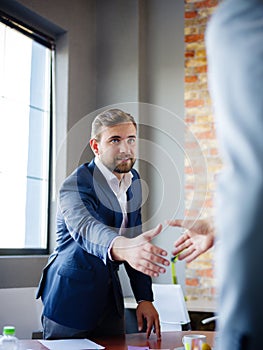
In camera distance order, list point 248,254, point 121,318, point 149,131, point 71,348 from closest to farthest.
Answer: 1. point 248,254
2. point 71,348
3. point 149,131
4. point 121,318

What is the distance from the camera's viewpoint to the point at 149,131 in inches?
79.9

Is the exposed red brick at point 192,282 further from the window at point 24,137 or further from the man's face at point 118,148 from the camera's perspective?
the man's face at point 118,148

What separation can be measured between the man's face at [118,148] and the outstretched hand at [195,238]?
1.93ft

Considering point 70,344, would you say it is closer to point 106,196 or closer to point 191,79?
point 106,196

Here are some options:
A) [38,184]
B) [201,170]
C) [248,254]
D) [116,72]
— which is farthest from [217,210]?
[116,72]

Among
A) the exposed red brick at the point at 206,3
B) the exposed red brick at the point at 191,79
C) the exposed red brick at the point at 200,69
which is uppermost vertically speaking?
the exposed red brick at the point at 206,3

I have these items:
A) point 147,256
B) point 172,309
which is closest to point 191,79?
point 172,309

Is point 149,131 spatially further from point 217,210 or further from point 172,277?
point 172,277

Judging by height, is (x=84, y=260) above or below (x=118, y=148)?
below

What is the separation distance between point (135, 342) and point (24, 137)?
2292 mm

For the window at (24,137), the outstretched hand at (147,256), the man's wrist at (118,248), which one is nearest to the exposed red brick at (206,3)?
the window at (24,137)

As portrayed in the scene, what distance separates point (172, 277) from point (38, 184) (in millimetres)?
1173

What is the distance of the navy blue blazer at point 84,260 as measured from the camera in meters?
2.08

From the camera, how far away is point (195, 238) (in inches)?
58.4
